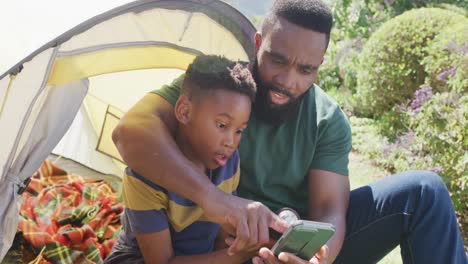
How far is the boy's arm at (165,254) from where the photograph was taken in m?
1.73

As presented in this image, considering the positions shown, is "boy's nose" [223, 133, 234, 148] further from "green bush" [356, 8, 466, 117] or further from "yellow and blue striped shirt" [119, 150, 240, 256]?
"green bush" [356, 8, 466, 117]

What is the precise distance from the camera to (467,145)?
3326 millimetres

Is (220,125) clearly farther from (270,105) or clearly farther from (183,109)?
(270,105)

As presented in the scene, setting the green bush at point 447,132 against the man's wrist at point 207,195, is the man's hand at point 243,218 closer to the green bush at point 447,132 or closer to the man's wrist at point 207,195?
the man's wrist at point 207,195

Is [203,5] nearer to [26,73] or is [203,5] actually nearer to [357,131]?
[26,73]

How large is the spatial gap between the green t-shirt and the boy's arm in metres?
0.41

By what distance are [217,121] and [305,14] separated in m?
0.52

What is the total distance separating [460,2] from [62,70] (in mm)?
5392

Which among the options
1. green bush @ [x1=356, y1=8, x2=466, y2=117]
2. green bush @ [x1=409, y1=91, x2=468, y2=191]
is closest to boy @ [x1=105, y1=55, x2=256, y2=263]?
green bush @ [x1=409, y1=91, x2=468, y2=191]


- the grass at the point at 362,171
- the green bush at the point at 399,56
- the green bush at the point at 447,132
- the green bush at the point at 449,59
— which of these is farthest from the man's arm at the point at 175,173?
the green bush at the point at 399,56

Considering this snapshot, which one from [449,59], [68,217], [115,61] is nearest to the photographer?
[115,61]

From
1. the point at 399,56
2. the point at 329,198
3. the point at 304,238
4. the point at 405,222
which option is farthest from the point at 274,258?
the point at 399,56

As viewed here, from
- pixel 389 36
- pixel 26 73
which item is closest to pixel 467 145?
pixel 389 36

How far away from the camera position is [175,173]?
1635mm
